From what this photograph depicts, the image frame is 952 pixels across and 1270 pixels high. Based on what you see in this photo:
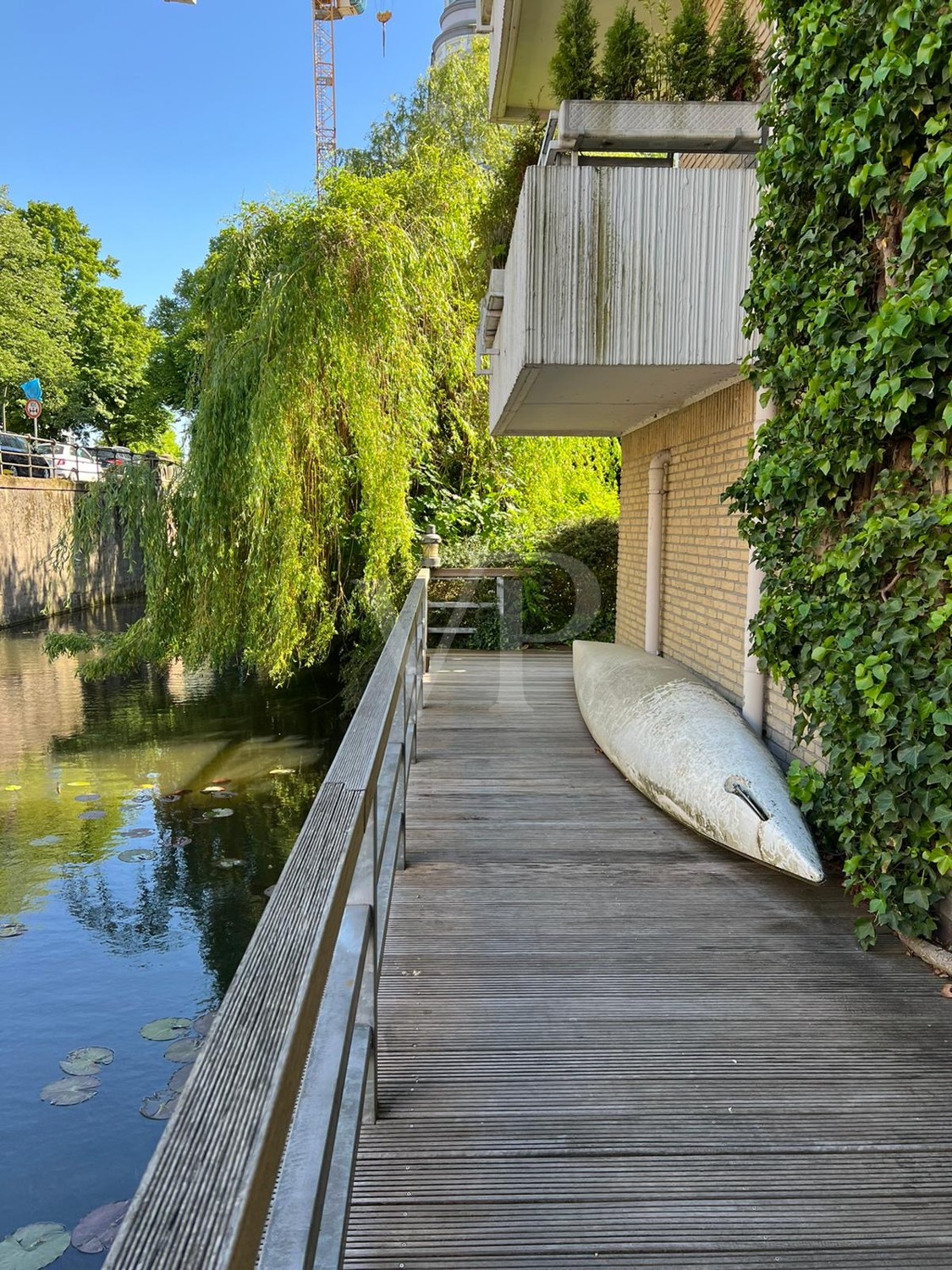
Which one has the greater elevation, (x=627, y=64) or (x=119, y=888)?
(x=627, y=64)

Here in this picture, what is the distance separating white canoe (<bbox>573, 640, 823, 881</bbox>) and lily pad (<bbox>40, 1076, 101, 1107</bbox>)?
12.5ft

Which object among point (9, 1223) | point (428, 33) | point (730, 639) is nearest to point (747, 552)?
point (730, 639)

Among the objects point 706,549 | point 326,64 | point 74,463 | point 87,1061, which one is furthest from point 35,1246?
point 326,64

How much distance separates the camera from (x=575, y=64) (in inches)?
204

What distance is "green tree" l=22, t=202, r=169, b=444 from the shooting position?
39.0 metres

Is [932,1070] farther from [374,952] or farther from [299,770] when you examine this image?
[299,770]

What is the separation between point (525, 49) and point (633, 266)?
4711 millimetres

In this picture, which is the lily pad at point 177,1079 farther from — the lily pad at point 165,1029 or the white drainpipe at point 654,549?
the white drainpipe at point 654,549

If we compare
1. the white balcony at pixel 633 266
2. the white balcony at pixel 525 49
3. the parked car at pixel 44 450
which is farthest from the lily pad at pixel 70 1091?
the parked car at pixel 44 450

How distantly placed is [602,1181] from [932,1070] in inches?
44.0

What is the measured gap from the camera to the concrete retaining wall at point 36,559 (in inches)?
867

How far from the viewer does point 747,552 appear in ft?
17.5

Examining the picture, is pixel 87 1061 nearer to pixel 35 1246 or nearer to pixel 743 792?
pixel 35 1246

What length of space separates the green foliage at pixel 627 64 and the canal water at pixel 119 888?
257 inches
